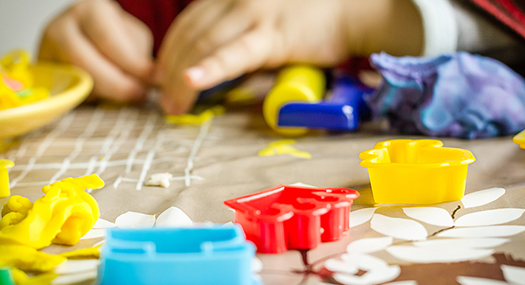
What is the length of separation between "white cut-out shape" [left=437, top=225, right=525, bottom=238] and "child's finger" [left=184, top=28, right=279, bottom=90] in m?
0.32

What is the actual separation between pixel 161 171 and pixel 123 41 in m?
0.33

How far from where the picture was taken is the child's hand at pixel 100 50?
616 millimetres

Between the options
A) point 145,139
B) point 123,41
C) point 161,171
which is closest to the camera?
point 161,171

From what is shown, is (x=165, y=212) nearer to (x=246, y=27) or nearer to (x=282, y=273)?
(x=282, y=273)

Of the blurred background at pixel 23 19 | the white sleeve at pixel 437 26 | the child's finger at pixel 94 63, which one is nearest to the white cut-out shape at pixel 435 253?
the white sleeve at pixel 437 26

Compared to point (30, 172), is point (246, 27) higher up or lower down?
higher up

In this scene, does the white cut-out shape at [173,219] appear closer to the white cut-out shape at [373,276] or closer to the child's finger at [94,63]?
the white cut-out shape at [373,276]

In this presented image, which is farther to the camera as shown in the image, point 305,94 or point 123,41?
point 123,41

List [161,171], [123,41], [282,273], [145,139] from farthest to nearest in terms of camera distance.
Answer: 1. [123,41]
2. [145,139]
3. [161,171]
4. [282,273]

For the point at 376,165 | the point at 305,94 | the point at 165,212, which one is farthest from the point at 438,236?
the point at 305,94

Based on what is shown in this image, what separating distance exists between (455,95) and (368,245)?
23 centimetres

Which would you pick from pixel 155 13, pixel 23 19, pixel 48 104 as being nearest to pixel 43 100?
pixel 48 104

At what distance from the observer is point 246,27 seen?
0.55 meters

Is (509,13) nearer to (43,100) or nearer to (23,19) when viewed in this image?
(43,100)
